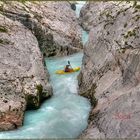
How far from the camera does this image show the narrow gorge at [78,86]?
24.1 meters

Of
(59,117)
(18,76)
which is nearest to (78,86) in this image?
(18,76)

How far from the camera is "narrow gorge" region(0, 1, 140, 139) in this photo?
24.1 meters

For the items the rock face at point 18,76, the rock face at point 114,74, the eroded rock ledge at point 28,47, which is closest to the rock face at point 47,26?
the eroded rock ledge at point 28,47

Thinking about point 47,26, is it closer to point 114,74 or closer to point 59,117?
point 114,74

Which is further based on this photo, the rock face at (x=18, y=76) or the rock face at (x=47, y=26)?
the rock face at (x=47, y=26)

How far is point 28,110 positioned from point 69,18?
2394 cm

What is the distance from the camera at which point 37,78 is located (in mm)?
31250

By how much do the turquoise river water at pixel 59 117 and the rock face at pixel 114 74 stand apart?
97 centimetres

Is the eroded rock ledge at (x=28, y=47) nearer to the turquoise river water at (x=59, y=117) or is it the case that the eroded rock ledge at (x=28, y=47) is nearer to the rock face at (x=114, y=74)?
the turquoise river water at (x=59, y=117)

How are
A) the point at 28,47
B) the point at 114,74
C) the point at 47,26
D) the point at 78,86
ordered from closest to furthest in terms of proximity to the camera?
1. the point at 114,74
2. the point at 78,86
3. the point at 28,47
4. the point at 47,26

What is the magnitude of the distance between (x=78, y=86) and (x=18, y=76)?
6.30m

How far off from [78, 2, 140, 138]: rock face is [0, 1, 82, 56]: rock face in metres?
9.27

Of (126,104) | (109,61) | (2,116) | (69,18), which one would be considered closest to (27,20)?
(69,18)

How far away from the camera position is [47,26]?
45469mm
